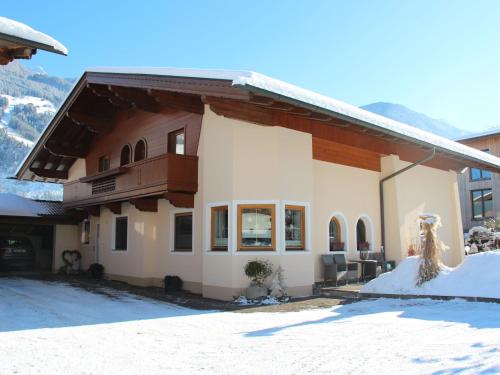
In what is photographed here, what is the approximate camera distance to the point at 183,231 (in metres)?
14.0

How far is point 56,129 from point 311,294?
38.2ft

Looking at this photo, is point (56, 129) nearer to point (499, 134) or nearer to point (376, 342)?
point (376, 342)

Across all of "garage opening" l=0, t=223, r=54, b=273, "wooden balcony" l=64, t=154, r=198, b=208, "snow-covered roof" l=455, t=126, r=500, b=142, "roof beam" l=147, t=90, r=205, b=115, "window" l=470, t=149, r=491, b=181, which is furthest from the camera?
"window" l=470, t=149, r=491, b=181

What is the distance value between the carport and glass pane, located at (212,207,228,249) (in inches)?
395

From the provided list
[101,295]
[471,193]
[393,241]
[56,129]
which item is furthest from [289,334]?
[471,193]

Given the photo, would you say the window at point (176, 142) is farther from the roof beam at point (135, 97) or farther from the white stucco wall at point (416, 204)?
the white stucco wall at point (416, 204)

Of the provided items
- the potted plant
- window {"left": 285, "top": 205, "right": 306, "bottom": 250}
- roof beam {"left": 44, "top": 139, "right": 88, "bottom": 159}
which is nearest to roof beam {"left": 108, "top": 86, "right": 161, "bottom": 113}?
window {"left": 285, "top": 205, "right": 306, "bottom": 250}

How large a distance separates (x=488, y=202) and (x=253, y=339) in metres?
30.1

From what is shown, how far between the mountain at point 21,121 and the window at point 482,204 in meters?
59.8

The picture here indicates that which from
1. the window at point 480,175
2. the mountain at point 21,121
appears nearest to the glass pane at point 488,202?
the window at point 480,175

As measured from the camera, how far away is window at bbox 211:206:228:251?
12219 mm

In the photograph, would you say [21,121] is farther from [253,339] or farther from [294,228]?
[253,339]

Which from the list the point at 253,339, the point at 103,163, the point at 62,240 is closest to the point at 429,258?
the point at 253,339

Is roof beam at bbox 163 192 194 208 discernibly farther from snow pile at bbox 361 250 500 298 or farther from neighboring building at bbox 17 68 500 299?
snow pile at bbox 361 250 500 298
